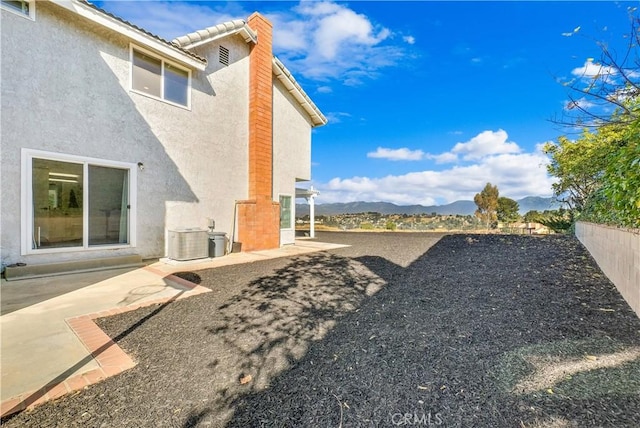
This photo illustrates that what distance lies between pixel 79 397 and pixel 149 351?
2.58ft

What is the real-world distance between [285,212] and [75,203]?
762 cm

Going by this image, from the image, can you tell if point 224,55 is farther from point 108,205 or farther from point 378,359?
point 378,359

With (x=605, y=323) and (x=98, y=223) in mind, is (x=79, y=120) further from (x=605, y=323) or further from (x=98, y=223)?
(x=605, y=323)

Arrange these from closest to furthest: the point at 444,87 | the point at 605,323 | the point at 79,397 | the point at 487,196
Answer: the point at 79,397
the point at 605,323
the point at 444,87
the point at 487,196

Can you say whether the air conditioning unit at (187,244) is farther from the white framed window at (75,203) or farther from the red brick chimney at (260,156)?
the red brick chimney at (260,156)

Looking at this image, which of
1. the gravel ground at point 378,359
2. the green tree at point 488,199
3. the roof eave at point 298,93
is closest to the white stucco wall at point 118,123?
the roof eave at point 298,93

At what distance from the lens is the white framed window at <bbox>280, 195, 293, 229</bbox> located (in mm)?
13062

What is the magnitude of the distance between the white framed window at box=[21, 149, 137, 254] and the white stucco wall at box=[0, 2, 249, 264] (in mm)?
167

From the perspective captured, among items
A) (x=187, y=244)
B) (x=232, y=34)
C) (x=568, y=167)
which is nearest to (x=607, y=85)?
(x=187, y=244)

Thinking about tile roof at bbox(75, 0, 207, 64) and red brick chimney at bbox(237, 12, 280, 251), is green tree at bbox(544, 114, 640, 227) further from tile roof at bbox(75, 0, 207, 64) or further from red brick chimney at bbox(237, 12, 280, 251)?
tile roof at bbox(75, 0, 207, 64)

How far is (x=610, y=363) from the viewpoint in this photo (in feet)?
8.78

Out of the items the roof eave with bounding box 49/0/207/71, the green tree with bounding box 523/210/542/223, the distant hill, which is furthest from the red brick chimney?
the distant hill

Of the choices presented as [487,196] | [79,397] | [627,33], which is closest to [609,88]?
[627,33]

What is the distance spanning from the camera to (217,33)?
33.2 feet
